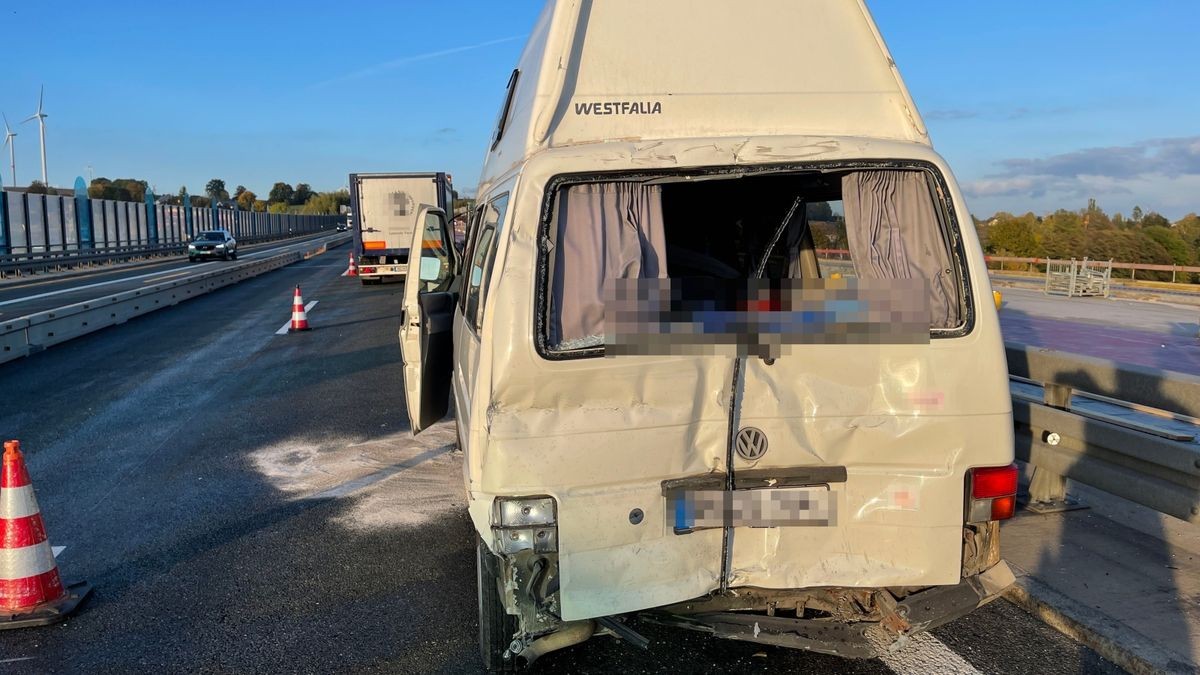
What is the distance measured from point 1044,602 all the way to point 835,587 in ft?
5.04

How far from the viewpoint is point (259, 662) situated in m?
3.89

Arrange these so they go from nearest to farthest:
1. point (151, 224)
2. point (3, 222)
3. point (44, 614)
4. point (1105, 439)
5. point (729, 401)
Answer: point (729, 401) → point (44, 614) → point (1105, 439) → point (3, 222) → point (151, 224)

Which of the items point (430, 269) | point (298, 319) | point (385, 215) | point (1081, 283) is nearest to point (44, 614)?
point (430, 269)

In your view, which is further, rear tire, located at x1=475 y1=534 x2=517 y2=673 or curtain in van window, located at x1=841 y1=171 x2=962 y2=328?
rear tire, located at x1=475 y1=534 x2=517 y2=673

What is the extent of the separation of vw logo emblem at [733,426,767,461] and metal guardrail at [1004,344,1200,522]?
2368 mm

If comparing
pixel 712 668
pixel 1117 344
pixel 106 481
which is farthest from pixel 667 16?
pixel 1117 344

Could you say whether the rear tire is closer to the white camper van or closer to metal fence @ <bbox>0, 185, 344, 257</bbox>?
the white camper van

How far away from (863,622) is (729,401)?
43.0 inches

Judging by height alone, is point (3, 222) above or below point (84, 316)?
above

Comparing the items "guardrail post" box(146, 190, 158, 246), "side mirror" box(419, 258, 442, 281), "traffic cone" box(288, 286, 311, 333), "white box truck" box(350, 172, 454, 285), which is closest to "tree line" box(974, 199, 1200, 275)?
"white box truck" box(350, 172, 454, 285)

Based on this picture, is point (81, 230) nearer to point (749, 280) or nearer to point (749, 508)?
point (749, 280)

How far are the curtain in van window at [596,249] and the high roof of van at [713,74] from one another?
345 mm

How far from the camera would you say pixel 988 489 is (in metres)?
3.30

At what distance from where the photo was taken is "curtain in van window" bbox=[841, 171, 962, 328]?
3393mm
